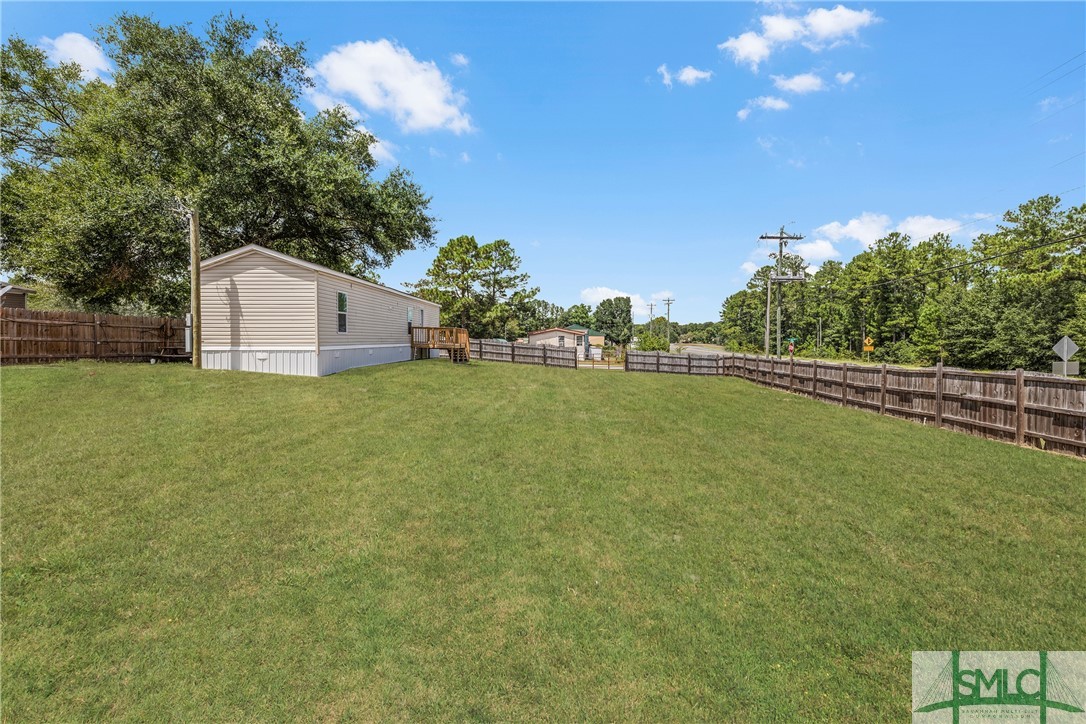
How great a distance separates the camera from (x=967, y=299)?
3791 cm

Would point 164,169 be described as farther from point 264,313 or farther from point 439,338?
point 439,338

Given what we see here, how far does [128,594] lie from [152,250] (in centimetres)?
2093

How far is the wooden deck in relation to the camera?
2294 cm

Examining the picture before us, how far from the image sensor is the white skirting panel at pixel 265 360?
14.7m

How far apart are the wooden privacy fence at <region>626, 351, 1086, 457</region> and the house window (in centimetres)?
1734

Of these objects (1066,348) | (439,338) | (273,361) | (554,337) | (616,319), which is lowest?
(273,361)

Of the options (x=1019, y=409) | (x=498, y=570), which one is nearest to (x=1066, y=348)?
(x=1019, y=409)

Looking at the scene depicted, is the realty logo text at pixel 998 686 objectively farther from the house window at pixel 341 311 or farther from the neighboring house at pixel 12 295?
the neighboring house at pixel 12 295

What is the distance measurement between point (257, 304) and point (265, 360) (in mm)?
1960

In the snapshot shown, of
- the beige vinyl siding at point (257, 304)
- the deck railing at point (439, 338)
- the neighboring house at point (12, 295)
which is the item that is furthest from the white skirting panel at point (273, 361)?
the neighboring house at point (12, 295)

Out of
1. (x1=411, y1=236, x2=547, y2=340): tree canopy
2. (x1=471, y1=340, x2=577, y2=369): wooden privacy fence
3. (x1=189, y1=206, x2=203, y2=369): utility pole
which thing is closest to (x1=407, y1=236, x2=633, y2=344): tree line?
(x1=411, y1=236, x2=547, y2=340): tree canopy

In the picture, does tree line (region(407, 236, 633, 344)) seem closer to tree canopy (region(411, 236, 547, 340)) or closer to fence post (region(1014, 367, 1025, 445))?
tree canopy (region(411, 236, 547, 340))

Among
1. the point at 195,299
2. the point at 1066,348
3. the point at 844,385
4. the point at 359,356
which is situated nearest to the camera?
the point at 1066,348

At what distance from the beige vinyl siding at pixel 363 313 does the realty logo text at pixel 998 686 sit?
16.0 metres
